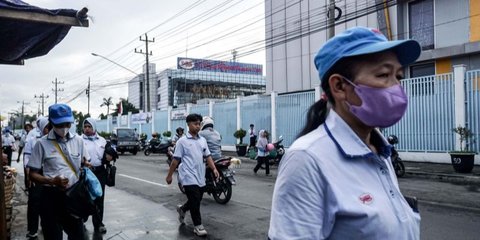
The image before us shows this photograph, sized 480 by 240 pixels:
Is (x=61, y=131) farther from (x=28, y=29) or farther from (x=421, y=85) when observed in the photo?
(x=421, y=85)

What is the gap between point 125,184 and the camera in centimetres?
1207

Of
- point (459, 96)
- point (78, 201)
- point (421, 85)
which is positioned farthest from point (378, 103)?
point (421, 85)

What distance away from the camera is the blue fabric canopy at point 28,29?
346cm

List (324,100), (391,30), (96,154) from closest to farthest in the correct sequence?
1. (324,100)
2. (96,154)
3. (391,30)

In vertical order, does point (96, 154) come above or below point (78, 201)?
above

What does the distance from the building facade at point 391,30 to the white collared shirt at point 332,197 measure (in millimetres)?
14688

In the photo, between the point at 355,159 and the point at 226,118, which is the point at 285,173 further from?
the point at 226,118

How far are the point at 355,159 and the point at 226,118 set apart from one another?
2668 centimetres

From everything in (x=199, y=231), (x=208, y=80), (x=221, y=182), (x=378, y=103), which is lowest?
(x=199, y=231)

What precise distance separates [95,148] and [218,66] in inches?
2825

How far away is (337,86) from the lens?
161 cm

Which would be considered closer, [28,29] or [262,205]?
[28,29]

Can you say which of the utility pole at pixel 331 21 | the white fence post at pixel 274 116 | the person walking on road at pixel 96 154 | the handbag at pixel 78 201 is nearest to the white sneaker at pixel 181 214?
the person walking on road at pixel 96 154

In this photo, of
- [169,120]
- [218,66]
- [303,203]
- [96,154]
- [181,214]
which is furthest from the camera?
[218,66]
